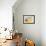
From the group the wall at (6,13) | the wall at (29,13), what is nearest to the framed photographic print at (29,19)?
the wall at (29,13)

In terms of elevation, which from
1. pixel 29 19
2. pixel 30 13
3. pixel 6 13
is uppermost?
pixel 30 13

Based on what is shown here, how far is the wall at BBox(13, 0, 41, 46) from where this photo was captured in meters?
5.82

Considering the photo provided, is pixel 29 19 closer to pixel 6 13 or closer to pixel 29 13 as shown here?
pixel 29 13

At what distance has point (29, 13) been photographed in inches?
229

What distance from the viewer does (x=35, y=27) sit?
5840 mm

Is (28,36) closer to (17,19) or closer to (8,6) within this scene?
(17,19)

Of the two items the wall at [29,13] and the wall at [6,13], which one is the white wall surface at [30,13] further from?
the wall at [6,13]

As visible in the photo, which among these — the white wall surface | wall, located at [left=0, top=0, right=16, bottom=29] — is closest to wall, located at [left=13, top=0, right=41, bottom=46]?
the white wall surface

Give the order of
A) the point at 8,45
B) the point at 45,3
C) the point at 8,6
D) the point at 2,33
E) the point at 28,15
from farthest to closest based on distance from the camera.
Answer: the point at 28,15
the point at 45,3
the point at 8,6
the point at 2,33
the point at 8,45

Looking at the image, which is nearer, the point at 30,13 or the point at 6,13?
the point at 6,13

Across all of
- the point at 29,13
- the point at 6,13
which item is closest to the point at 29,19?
the point at 29,13

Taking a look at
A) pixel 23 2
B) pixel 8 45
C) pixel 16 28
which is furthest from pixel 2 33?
pixel 23 2

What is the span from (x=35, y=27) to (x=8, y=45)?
3288mm

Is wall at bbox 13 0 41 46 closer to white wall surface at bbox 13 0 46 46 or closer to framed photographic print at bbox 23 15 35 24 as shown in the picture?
white wall surface at bbox 13 0 46 46
